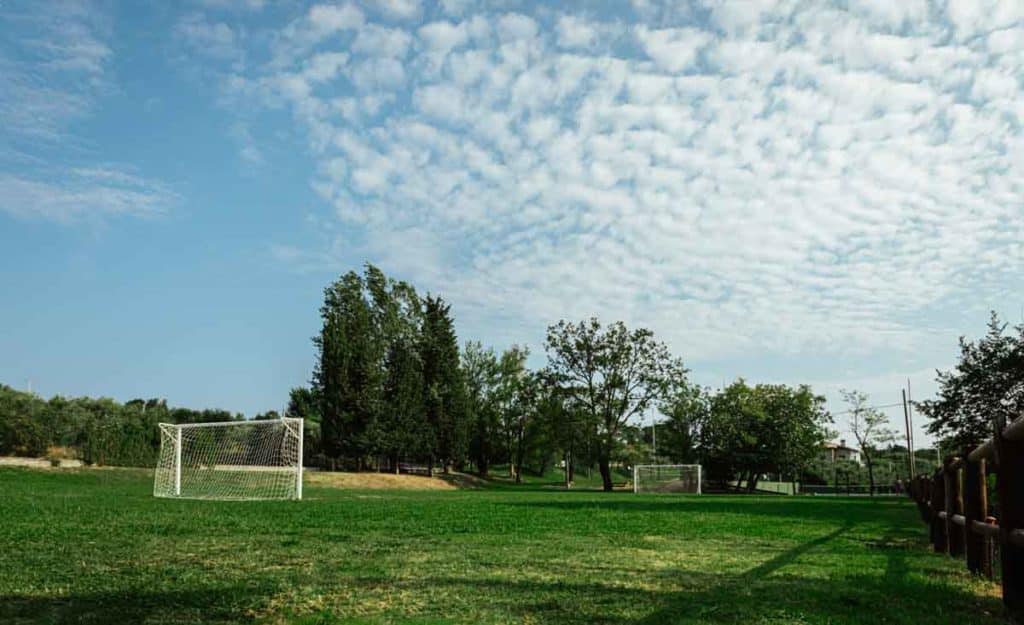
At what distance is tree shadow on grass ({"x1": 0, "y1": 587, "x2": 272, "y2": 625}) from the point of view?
4.25 meters

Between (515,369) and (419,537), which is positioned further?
(515,369)

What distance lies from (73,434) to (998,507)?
47.5 metres

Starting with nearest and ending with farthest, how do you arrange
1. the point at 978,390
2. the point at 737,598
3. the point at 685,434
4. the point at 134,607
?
the point at 134,607 < the point at 737,598 < the point at 978,390 < the point at 685,434

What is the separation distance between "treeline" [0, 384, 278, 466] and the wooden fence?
136 ft

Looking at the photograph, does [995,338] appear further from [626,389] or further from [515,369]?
[515,369]

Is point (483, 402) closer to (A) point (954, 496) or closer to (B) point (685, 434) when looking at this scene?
(B) point (685, 434)

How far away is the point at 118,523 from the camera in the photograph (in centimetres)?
1056

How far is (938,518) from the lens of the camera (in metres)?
9.92

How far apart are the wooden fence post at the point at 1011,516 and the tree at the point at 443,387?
5338cm

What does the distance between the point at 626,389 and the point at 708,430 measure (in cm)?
1412

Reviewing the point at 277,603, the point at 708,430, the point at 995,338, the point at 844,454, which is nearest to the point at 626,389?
the point at 708,430

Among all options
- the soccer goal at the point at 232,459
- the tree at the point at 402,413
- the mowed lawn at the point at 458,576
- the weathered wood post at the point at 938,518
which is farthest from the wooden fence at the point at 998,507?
the tree at the point at 402,413

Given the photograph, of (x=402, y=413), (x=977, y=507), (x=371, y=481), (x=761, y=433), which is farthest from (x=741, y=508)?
(x=761, y=433)

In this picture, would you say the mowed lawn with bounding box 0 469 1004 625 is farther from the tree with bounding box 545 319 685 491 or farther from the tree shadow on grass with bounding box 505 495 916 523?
the tree with bounding box 545 319 685 491
